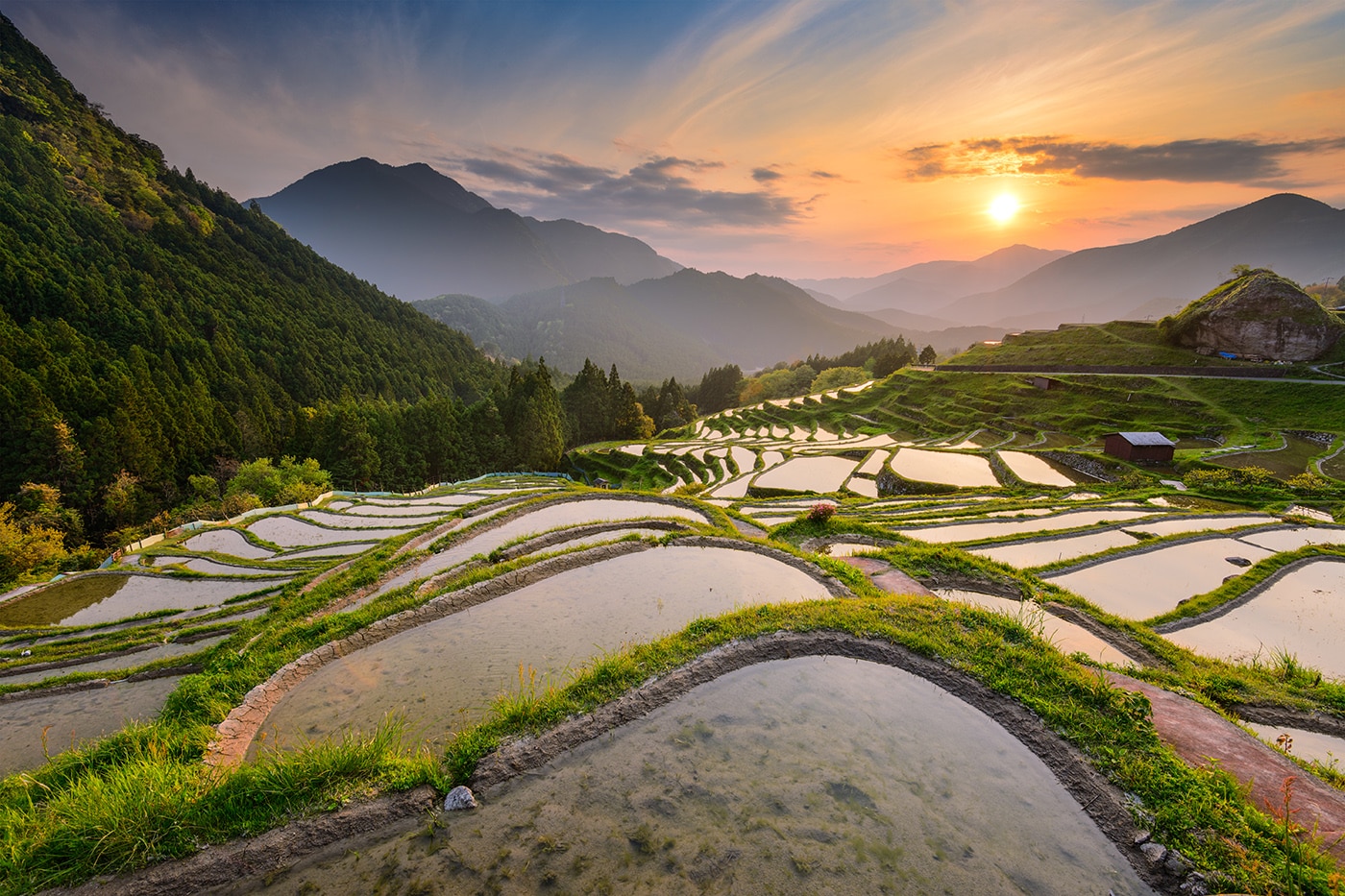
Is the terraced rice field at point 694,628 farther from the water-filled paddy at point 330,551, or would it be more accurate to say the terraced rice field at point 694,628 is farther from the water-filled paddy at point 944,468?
the water-filled paddy at point 944,468

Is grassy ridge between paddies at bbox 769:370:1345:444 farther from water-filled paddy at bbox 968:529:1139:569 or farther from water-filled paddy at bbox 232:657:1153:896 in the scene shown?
water-filled paddy at bbox 232:657:1153:896

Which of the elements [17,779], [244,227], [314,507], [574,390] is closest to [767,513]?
[17,779]

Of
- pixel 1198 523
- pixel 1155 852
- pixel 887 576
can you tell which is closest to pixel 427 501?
pixel 887 576

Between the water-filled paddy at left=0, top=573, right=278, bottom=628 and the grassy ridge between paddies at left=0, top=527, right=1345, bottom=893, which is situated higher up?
the grassy ridge between paddies at left=0, top=527, right=1345, bottom=893

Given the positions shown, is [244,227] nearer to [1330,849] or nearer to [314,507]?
[314,507]

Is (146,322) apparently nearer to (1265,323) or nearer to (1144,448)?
(1144,448)

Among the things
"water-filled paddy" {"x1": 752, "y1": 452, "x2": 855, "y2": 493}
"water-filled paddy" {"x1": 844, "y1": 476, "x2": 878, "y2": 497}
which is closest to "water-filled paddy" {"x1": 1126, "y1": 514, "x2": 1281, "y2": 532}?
"water-filled paddy" {"x1": 844, "y1": 476, "x2": 878, "y2": 497}
